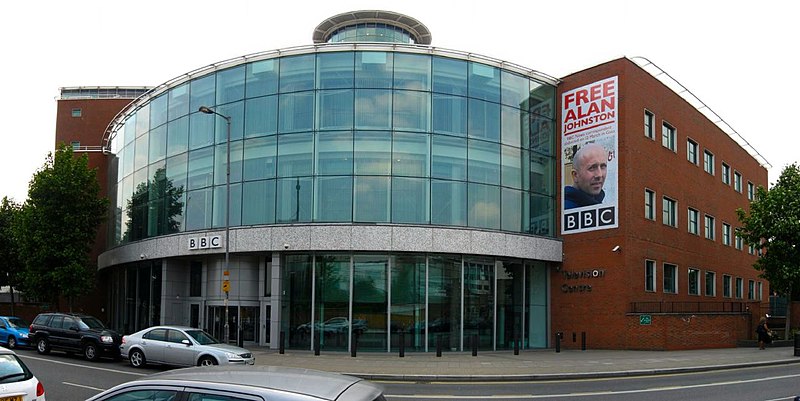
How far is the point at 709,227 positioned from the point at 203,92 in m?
30.5

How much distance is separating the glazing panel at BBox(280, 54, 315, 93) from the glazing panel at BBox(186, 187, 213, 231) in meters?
6.34

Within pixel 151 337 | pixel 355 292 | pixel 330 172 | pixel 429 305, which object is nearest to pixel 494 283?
pixel 429 305

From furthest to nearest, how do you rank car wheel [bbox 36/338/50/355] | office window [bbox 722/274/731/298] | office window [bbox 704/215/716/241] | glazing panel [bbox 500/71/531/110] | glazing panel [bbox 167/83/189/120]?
office window [bbox 722/274/731/298] < office window [bbox 704/215/716/241] < glazing panel [bbox 167/83/189/120] < glazing panel [bbox 500/71/531/110] < car wheel [bbox 36/338/50/355]

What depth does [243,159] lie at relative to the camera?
1258 inches

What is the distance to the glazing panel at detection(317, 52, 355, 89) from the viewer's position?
102ft

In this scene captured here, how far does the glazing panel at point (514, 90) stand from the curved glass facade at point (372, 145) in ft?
0.16

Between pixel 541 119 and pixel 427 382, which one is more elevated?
pixel 541 119

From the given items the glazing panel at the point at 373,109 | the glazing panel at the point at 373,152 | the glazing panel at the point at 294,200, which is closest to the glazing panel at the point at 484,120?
the glazing panel at the point at 373,109

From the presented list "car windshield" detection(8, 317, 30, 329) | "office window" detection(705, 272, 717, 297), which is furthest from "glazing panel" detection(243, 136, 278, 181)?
"office window" detection(705, 272, 717, 297)

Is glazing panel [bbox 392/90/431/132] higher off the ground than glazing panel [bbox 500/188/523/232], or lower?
higher

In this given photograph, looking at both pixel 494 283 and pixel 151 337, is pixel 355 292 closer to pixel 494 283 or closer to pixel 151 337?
pixel 494 283

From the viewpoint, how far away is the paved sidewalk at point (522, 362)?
20.8 m

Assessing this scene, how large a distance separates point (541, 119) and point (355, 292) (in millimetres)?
12811

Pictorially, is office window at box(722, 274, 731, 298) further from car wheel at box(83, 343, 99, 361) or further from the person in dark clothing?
car wheel at box(83, 343, 99, 361)
